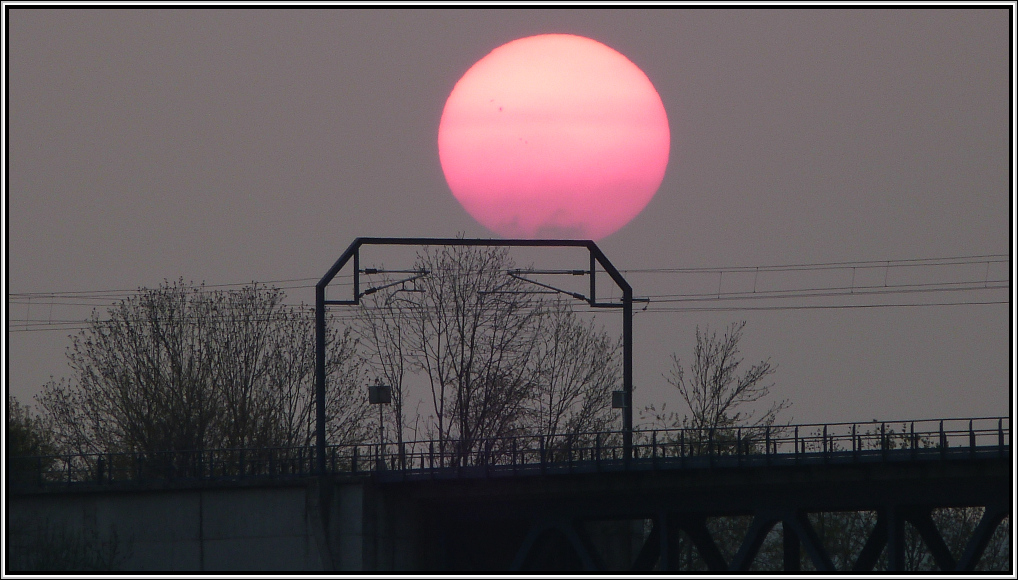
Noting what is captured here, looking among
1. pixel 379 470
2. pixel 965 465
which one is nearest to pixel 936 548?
pixel 965 465

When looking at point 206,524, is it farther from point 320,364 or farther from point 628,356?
point 628,356

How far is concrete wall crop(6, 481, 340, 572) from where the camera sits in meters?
50.1

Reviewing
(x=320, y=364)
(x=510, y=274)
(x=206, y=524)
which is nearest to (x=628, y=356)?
(x=510, y=274)

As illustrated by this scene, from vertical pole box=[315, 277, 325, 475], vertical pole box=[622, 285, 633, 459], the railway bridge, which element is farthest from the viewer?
vertical pole box=[622, 285, 633, 459]

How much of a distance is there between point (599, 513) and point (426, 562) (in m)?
6.44

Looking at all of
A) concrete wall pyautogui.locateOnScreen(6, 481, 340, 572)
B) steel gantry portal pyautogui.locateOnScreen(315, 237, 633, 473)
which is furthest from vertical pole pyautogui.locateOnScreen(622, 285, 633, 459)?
concrete wall pyautogui.locateOnScreen(6, 481, 340, 572)

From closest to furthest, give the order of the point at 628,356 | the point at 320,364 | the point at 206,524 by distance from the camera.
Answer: the point at 206,524, the point at 320,364, the point at 628,356

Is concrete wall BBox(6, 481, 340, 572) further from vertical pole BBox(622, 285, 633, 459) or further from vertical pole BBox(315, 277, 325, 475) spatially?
vertical pole BBox(622, 285, 633, 459)

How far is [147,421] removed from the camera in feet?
242

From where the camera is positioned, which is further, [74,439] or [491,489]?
[74,439]

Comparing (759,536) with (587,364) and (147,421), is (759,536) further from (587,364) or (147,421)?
(147,421)

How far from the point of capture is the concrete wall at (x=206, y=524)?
50.1 metres

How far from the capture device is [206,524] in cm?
5106

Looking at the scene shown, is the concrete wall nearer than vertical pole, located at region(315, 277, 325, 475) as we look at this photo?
Yes
